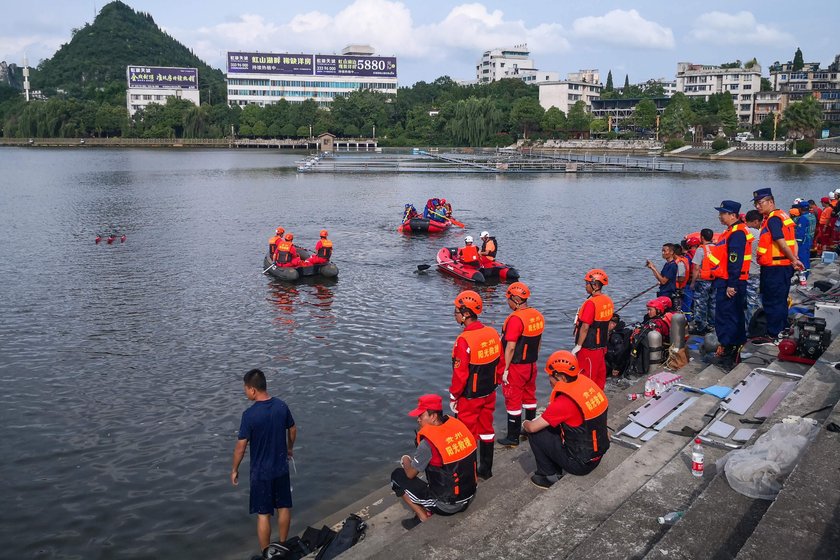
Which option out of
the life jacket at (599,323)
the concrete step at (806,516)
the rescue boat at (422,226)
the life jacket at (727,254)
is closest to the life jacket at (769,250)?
the life jacket at (727,254)

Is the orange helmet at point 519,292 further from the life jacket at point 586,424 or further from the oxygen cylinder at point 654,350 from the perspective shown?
the oxygen cylinder at point 654,350

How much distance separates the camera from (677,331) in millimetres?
12641

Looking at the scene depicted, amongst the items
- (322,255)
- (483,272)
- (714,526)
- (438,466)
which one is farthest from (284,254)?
(714,526)

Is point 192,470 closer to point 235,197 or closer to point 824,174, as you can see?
point 235,197

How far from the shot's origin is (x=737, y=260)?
37.0 ft

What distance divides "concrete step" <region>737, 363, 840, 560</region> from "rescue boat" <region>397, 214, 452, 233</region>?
1147 inches

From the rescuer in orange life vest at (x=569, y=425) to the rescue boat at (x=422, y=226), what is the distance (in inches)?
1096

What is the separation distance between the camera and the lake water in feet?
31.7

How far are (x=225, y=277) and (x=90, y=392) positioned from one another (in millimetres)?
11413

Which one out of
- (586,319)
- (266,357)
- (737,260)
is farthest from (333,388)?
(737,260)

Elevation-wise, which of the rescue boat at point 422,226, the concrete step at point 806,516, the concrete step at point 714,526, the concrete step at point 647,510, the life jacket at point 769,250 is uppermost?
the life jacket at point 769,250

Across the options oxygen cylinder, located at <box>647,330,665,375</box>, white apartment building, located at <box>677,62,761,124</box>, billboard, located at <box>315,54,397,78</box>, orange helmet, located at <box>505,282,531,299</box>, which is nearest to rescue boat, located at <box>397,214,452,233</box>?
oxygen cylinder, located at <box>647,330,665,375</box>

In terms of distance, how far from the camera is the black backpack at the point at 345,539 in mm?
7270

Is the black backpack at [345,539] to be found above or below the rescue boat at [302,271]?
below
